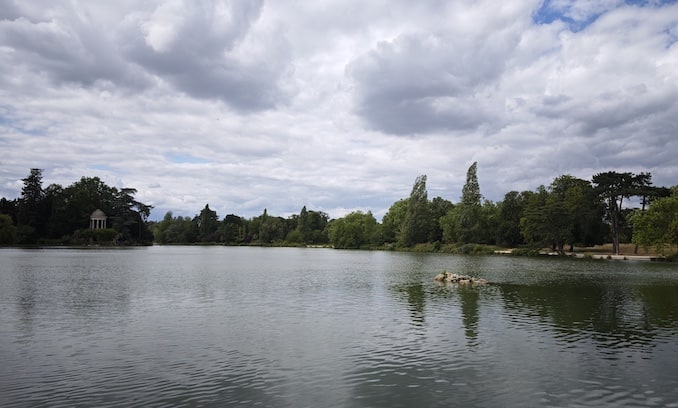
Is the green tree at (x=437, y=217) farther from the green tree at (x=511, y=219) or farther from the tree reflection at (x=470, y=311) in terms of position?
the tree reflection at (x=470, y=311)

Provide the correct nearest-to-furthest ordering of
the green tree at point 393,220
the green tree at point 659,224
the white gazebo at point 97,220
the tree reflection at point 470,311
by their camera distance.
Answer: the tree reflection at point 470,311 < the green tree at point 659,224 < the white gazebo at point 97,220 < the green tree at point 393,220

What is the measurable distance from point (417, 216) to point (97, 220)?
103110 millimetres

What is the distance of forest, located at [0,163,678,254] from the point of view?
316 ft

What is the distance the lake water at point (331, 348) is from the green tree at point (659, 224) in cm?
5247

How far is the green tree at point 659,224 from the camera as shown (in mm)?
79025

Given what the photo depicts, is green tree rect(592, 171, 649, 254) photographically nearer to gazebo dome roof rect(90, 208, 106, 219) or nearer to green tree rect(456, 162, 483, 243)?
green tree rect(456, 162, 483, 243)

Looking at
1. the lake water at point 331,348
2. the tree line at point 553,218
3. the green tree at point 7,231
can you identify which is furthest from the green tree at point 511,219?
the green tree at point 7,231

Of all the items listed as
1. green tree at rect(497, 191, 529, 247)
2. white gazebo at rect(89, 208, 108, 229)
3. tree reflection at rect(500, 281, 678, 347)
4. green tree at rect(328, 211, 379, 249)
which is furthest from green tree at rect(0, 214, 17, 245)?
tree reflection at rect(500, 281, 678, 347)

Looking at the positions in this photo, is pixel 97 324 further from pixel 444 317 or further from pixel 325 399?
pixel 444 317

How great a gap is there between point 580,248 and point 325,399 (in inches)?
5003

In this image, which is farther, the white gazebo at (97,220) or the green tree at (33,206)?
the white gazebo at (97,220)

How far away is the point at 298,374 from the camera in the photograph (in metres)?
15.5

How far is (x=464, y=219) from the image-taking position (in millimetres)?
126125

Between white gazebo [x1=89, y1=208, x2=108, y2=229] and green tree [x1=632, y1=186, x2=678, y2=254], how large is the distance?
148 m
